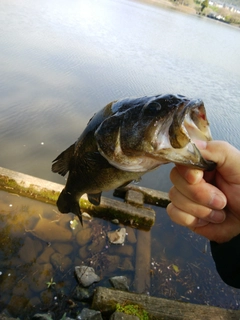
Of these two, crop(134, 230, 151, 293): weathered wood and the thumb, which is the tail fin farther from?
crop(134, 230, 151, 293): weathered wood

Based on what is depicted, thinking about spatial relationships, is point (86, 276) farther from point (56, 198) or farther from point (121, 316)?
point (56, 198)

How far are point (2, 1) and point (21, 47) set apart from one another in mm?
9281

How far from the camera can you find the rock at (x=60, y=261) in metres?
3.57

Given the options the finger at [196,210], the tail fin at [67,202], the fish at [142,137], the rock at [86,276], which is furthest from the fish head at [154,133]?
the rock at [86,276]

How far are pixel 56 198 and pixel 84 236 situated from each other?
776mm

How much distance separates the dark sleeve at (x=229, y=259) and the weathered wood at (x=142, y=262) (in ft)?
6.78

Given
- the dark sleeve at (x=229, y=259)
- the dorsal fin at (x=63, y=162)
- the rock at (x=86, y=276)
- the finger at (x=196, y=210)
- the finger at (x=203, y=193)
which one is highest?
the finger at (x=203, y=193)

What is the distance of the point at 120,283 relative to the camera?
3.40m

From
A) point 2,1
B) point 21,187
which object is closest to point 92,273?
point 21,187

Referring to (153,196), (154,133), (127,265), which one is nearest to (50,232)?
(127,265)

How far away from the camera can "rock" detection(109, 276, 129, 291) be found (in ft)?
11.0

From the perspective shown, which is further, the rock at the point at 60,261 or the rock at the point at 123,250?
the rock at the point at 123,250

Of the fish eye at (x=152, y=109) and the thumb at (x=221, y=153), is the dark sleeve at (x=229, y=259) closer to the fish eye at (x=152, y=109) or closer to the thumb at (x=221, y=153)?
the thumb at (x=221, y=153)

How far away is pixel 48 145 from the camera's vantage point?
214 inches
